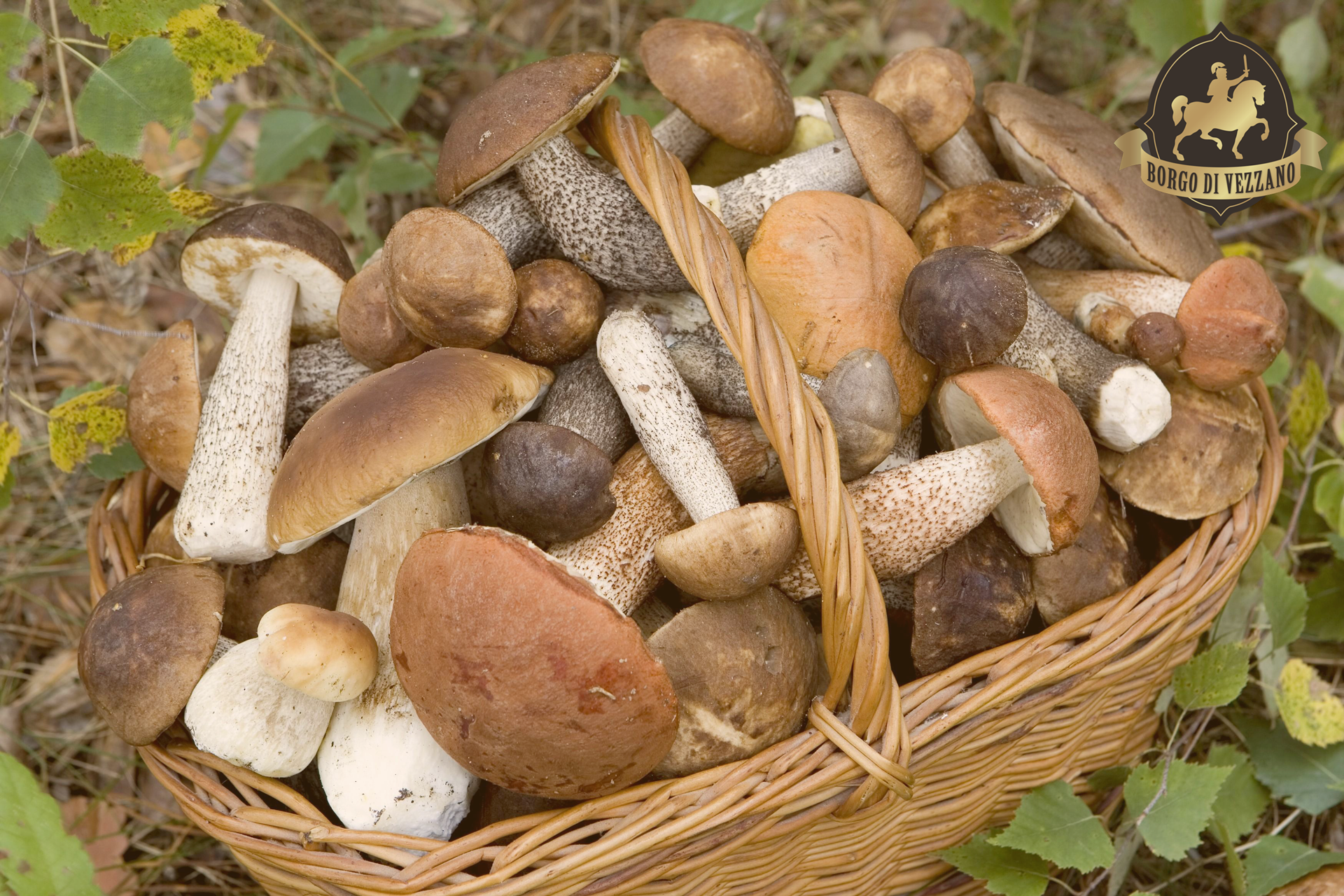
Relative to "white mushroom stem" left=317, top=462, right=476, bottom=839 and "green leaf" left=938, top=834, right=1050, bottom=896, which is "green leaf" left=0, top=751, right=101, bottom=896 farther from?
"green leaf" left=938, top=834, right=1050, bottom=896

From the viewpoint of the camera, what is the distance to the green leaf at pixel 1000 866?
1677 mm

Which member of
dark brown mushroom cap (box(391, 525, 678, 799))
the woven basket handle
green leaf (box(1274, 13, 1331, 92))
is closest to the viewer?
dark brown mushroom cap (box(391, 525, 678, 799))

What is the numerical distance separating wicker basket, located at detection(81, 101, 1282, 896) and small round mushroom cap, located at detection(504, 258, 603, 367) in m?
0.24

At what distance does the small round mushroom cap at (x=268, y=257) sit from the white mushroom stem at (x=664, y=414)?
0.60 m

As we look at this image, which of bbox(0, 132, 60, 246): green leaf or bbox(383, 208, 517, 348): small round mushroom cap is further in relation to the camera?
bbox(383, 208, 517, 348): small round mushroom cap

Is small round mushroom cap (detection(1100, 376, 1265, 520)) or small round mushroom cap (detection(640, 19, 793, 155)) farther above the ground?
small round mushroom cap (detection(640, 19, 793, 155))

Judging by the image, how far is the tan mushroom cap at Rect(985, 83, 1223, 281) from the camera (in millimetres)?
1870

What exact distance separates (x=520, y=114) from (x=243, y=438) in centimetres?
77

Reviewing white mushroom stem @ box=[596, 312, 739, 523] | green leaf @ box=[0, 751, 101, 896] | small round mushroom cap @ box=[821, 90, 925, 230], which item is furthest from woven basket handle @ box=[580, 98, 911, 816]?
green leaf @ box=[0, 751, 101, 896]

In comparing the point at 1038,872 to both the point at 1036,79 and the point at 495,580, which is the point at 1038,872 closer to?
the point at 495,580

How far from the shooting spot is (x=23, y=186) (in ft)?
4.82

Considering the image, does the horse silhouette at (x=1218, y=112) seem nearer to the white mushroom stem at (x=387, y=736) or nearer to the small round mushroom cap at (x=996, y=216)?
the small round mushroom cap at (x=996, y=216)

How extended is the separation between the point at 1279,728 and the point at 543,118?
2.03m

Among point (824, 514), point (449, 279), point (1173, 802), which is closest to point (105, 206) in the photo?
point (449, 279)
